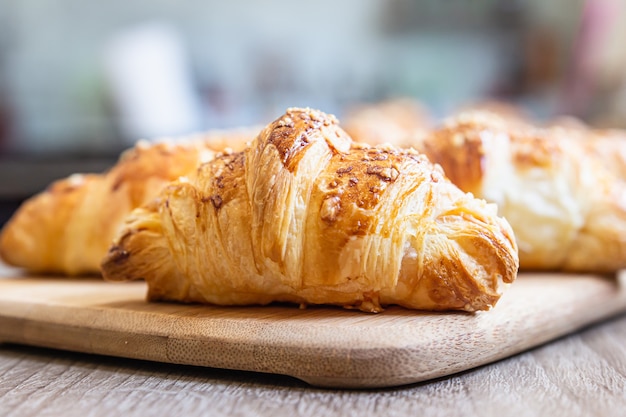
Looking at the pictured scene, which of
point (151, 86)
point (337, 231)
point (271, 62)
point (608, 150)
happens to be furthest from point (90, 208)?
point (271, 62)

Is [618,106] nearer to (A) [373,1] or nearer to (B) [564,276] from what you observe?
(A) [373,1]

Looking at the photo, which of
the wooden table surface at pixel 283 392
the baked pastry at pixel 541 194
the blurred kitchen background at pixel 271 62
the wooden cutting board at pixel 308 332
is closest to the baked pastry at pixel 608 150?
the baked pastry at pixel 541 194

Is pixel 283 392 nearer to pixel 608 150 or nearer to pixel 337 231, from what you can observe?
pixel 337 231

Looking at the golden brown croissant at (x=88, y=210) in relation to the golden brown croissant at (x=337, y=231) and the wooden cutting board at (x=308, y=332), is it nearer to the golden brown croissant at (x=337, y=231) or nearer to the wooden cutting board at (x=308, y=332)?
the wooden cutting board at (x=308, y=332)

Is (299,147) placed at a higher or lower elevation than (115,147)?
higher

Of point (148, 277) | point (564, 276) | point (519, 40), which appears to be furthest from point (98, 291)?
point (519, 40)

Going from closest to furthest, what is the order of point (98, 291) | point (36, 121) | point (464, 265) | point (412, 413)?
point (412, 413), point (464, 265), point (98, 291), point (36, 121)
